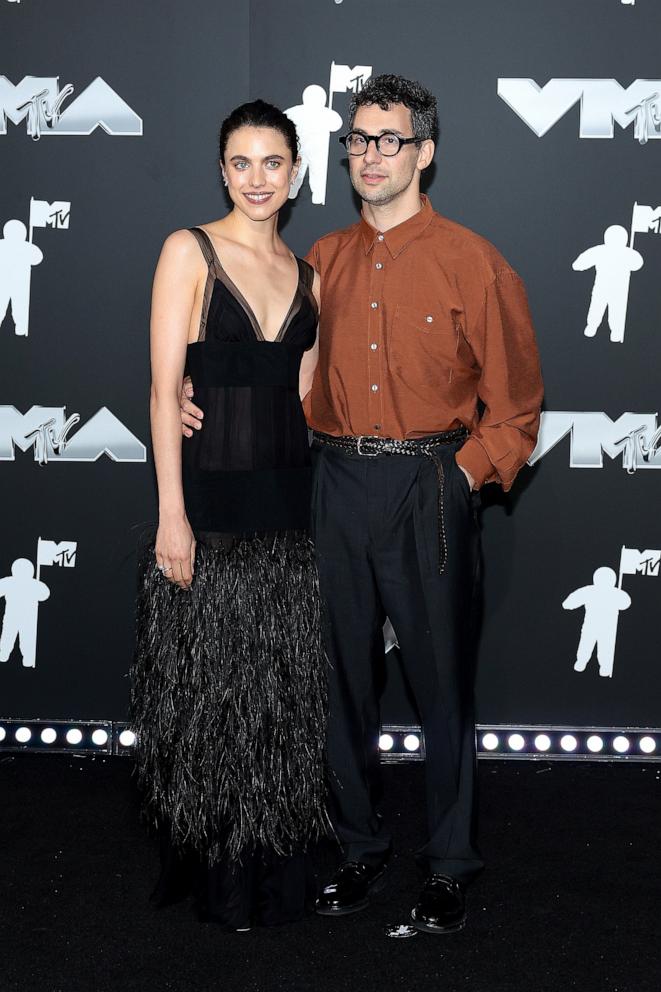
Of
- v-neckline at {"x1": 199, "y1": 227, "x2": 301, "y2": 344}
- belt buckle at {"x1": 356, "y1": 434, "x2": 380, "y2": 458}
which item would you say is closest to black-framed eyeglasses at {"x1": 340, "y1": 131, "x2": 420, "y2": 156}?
v-neckline at {"x1": 199, "y1": 227, "x2": 301, "y2": 344}

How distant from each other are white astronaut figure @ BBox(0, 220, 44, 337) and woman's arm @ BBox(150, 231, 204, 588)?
4.43 ft

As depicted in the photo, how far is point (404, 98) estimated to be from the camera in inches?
105

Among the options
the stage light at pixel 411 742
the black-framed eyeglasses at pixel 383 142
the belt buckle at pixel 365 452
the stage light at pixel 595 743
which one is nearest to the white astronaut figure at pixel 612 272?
the black-framed eyeglasses at pixel 383 142

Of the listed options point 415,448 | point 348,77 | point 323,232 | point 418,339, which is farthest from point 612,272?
point 415,448

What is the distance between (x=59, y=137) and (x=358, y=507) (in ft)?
5.73

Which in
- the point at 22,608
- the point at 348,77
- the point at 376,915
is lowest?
the point at 376,915

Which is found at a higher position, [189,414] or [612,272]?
[612,272]

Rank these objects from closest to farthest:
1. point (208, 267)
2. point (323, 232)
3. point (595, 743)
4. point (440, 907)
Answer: point (208, 267) < point (440, 907) < point (323, 232) < point (595, 743)

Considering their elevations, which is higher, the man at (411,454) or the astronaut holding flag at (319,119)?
the astronaut holding flag at (319,119)

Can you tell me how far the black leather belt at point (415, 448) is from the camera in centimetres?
267

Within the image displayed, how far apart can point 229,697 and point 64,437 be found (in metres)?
1.53

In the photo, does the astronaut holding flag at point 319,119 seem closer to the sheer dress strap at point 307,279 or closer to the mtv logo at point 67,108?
the mtv logo at point 67,108

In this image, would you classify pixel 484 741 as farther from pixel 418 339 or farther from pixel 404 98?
pixel 404 98

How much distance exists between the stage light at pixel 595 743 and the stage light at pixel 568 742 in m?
0.04
